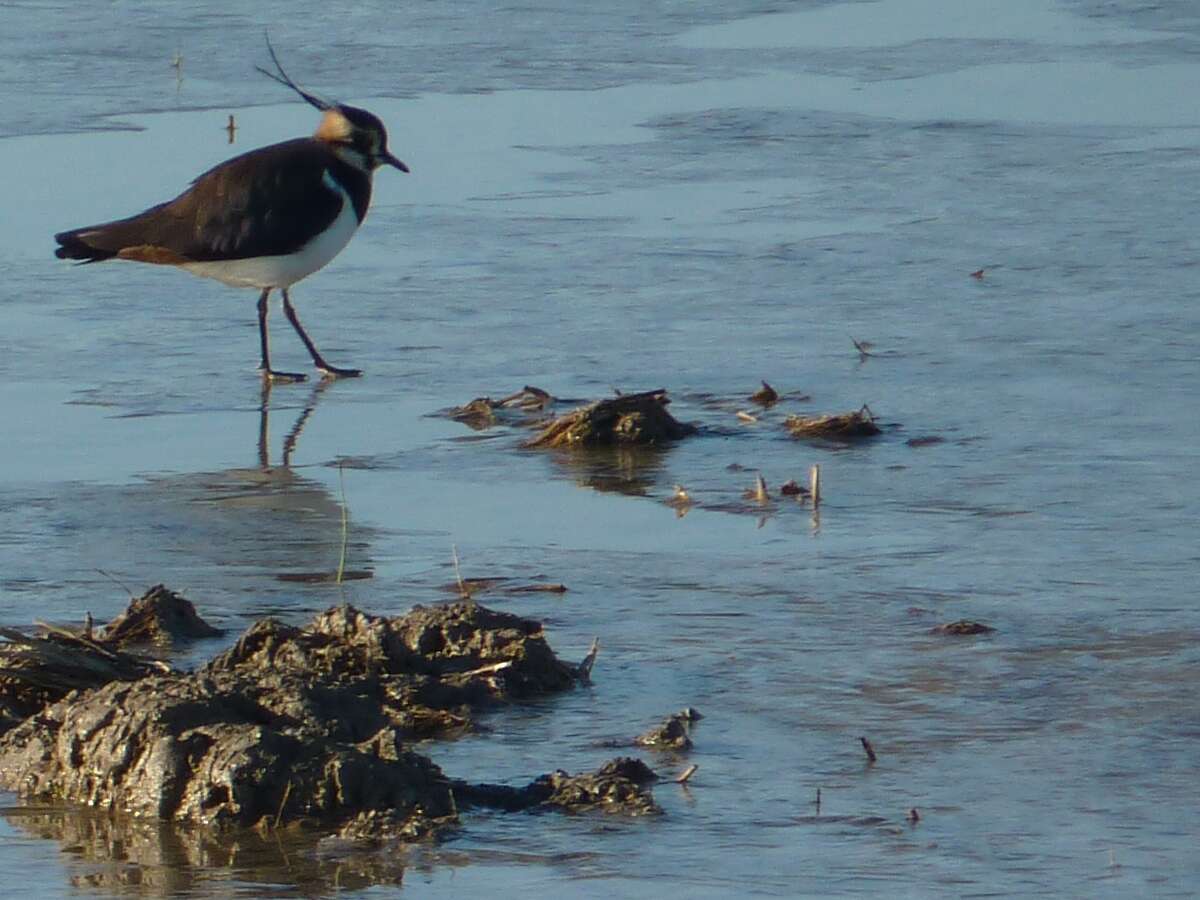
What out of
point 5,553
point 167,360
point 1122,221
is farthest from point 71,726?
point 1122,221

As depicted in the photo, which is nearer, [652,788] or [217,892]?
[217,892]

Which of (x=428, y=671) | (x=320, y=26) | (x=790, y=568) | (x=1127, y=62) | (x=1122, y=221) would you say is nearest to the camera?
(x=428, y=671)

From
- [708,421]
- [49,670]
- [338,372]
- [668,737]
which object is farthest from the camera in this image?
[338,372]

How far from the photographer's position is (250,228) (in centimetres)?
823

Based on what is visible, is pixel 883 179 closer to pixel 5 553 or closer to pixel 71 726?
pixel 5 553

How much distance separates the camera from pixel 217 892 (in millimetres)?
3611

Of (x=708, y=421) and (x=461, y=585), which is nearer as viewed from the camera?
(x=461, y=585)

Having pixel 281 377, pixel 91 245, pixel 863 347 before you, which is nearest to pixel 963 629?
pixel 863 347

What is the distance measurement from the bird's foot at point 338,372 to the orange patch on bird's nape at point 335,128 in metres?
1.30

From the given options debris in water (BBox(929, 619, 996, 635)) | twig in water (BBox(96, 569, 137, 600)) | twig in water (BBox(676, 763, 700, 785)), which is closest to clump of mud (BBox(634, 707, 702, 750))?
twig in water (BBox(676, 763, 700, 785))

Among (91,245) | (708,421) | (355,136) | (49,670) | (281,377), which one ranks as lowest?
(281,377)

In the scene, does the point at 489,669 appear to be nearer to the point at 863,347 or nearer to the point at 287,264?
the point at 863,347

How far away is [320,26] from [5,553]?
27.3 feet

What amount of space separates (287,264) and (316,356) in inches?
23.9
